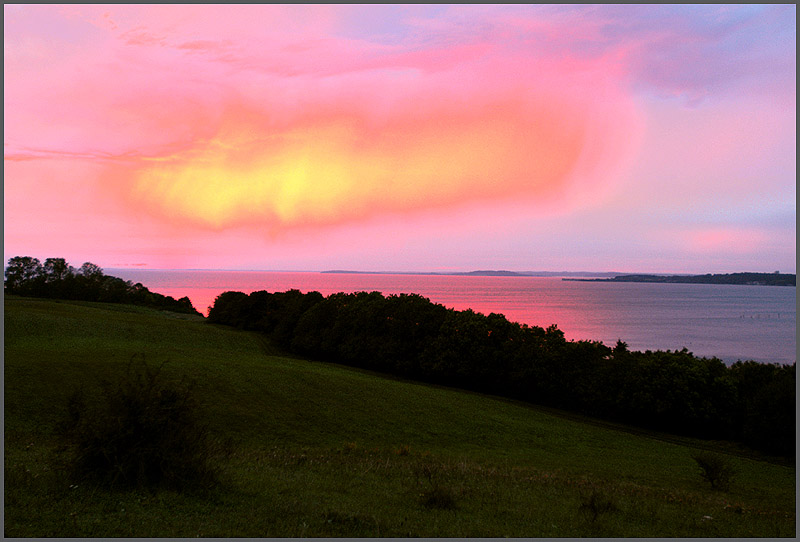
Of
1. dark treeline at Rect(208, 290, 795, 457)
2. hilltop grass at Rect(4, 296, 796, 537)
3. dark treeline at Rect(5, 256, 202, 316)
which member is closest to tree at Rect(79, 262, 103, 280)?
dark treeline at Rect(5, 256, 202, 316)

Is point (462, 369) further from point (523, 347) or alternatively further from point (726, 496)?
point (726, 496)

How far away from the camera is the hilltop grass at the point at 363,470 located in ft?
28.3

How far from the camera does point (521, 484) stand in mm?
13719

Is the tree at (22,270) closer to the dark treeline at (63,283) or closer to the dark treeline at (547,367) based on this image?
the dark treeline at (63,283)

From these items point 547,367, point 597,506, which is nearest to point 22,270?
point 547,367

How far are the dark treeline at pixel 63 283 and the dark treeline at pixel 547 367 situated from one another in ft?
135

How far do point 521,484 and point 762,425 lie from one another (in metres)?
27.9

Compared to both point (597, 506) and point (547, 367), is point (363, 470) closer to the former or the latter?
point (597, 506)

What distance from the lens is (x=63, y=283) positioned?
89125mm

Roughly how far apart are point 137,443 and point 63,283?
320 feet

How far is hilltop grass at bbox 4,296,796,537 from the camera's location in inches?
340

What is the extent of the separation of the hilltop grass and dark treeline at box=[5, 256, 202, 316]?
183 feet

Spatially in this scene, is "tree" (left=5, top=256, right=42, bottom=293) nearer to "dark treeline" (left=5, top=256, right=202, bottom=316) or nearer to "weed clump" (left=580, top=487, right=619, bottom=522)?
"dark treeline" (left=5, top=256, right=202, bottom=316)

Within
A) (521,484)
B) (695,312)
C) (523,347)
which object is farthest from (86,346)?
(695,312)
